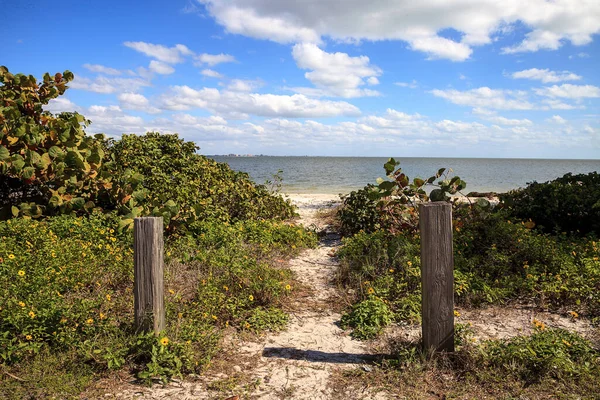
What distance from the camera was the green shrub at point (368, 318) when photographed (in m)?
4.50

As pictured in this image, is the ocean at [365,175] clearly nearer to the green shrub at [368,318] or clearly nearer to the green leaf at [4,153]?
the green leaf at [4,153]

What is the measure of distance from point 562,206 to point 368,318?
17.9 ft

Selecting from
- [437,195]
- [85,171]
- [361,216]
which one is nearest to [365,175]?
[361,216]

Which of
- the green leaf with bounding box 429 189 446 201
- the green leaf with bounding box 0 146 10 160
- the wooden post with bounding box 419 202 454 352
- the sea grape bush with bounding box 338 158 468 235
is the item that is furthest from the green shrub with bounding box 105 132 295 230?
the wooden post with bounding box 419 202 454 352

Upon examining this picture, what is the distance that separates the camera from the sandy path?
346 cm

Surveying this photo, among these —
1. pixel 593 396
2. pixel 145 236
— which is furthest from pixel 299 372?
pixel 593 396

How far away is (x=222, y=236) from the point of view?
24.1ft

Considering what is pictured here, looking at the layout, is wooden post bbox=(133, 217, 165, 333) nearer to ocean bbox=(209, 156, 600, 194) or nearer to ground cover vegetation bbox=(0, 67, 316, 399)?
ground cover vegetation bbox=(0, 67, 316, 399)

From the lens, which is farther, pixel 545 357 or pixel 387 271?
pixel 387 271

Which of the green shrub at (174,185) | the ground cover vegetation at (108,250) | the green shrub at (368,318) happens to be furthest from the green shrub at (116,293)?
the green shrub at (368,318)

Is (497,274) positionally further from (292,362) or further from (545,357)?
(292,362)

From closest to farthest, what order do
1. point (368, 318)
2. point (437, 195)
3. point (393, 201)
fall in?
point (368, 318) < point (437, 195) < point (393, 201)

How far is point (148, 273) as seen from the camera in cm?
384

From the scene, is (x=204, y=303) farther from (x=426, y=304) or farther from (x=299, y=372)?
(x=426, y=304)
